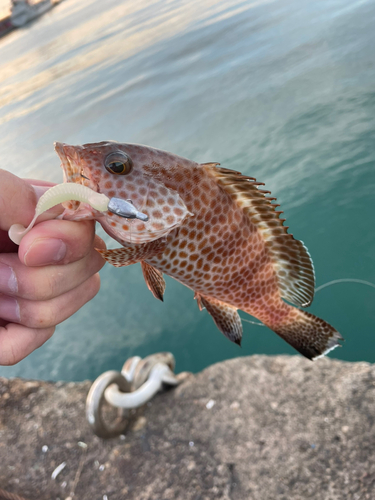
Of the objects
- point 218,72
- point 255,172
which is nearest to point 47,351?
point 255,172

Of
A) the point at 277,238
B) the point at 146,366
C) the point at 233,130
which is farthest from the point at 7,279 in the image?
the point at 233,130

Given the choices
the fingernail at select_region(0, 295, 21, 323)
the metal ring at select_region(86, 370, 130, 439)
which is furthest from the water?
the fingernail at select_region(0, 295, 21, 323)

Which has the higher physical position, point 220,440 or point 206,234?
point 206,234

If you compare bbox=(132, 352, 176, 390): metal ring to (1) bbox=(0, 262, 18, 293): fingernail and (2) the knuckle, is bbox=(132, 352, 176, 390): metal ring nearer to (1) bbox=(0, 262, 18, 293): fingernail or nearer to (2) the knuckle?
(2) the knuckle

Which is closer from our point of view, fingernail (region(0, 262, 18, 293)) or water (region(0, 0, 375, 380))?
fingernail (region(0, 262, 18, 293))

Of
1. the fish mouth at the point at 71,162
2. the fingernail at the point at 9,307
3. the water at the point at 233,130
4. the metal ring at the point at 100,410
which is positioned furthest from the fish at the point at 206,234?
the water at the point at 233,130

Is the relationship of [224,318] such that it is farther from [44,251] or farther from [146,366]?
[146,366]

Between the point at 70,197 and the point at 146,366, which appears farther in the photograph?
the point at 146,366

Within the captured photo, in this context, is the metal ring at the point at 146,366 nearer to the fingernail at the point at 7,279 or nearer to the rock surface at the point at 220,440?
the rock surface at the point at 220,440
